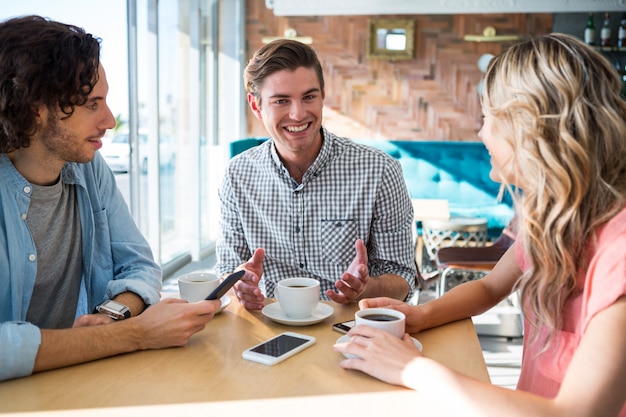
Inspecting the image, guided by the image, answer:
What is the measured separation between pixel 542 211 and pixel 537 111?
175 mm

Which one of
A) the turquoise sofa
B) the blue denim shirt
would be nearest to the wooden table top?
the blue denim shirt

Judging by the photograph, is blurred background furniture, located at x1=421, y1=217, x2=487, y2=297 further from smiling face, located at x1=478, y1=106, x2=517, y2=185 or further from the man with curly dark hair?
smiling face, located at x1=478, y1=106, x2=517, y2=185

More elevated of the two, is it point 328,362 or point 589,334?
point 589,334

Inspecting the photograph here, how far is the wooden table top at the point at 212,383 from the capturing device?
1.05 m

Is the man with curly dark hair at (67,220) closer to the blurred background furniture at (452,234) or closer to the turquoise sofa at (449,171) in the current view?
the blurred background furniture at (452,234)

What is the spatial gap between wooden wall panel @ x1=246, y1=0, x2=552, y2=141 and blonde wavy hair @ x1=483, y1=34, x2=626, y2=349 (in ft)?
19.1

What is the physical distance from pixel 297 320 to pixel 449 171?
195 inches

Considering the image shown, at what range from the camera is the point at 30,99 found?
4.86 feet

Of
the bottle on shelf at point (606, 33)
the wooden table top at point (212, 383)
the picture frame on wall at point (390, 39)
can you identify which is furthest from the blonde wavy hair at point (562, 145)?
the bottle on shelf at point (606, 33)

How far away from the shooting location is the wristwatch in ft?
4.69

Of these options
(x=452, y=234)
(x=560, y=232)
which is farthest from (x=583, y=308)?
(x=452, y=234)

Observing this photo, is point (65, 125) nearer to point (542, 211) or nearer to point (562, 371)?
point (542, 211)

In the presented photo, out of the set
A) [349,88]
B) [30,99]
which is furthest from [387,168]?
[349,88]

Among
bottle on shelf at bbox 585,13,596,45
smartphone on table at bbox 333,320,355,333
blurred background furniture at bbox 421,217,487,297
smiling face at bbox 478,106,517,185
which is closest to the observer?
smiling face at bbox 478,106,517,185
